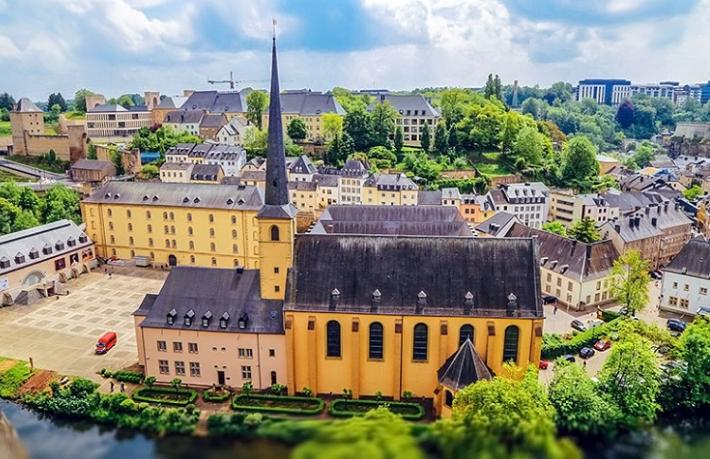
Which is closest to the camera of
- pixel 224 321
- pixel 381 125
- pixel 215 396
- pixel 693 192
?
pixel 215 396

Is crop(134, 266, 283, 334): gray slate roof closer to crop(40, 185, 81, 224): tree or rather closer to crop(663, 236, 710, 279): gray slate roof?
crop(663, 236, 710, 279): gray slate roof

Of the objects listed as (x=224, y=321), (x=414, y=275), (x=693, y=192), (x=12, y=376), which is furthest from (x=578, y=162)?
(x=12, y=376)

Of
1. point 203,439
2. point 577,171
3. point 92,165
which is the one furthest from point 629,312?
point 92,165

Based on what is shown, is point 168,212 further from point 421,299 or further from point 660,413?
point 660,413

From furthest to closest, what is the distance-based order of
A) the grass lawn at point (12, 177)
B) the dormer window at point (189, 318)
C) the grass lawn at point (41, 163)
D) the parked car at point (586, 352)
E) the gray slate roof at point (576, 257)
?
the grass lawn at point (41, 163), the grass lawn at point (12, 177), the gray slate roof at point (576, 257), the parked car at point (586, 352), the dormer window at point (189, 318)

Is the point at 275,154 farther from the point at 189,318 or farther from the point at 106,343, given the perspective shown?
the point at 106,343

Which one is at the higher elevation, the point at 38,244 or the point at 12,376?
the point at 38,244

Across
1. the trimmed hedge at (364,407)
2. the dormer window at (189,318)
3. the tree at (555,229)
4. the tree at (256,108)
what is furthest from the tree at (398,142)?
the trimmed hedge at (364,407)

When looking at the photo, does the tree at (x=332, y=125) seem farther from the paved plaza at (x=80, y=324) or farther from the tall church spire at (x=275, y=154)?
the tall church spire at (x=275, y=154)
